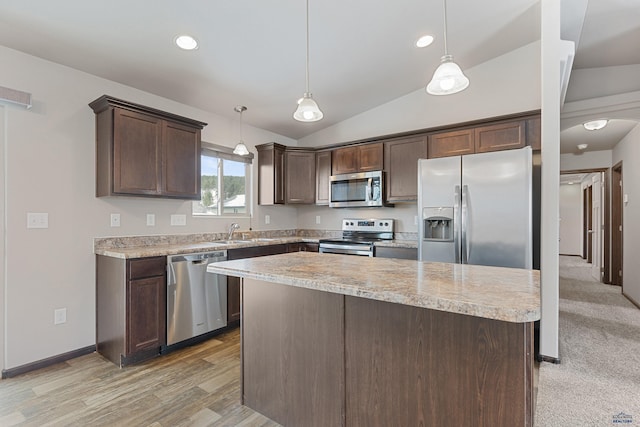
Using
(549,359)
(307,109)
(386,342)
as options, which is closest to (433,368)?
(386,342)

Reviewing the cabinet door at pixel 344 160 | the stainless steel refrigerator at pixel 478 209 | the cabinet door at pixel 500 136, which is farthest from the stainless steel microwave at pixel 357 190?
the cabinet door at pixel 500 136

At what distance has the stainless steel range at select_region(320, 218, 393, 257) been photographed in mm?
3881

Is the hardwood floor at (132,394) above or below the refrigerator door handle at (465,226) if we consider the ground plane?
below

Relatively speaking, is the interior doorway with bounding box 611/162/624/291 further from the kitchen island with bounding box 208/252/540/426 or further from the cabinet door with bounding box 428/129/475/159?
the kitchen island with bounding box 208/252/540/426

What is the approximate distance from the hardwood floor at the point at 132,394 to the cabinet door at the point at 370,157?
2753 millimetres

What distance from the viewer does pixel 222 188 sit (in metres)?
4.13

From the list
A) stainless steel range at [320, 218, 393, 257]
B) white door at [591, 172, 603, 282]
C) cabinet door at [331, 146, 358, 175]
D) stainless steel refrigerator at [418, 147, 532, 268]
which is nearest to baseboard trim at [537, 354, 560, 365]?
stainless steel refrigerator at [418, 147, 532, 268]

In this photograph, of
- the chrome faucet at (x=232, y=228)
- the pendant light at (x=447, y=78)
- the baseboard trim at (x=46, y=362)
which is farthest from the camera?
the chrome faucet at (x=232, y=228)

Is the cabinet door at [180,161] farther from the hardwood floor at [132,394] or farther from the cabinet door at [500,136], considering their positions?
the cabinet door at [500,136]

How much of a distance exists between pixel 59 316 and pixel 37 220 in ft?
2.70

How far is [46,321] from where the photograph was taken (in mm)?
2592

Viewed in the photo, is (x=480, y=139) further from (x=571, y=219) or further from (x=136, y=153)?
(x=571, y=219)

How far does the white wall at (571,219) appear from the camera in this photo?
10.2 metres

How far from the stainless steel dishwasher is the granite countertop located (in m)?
1.24
